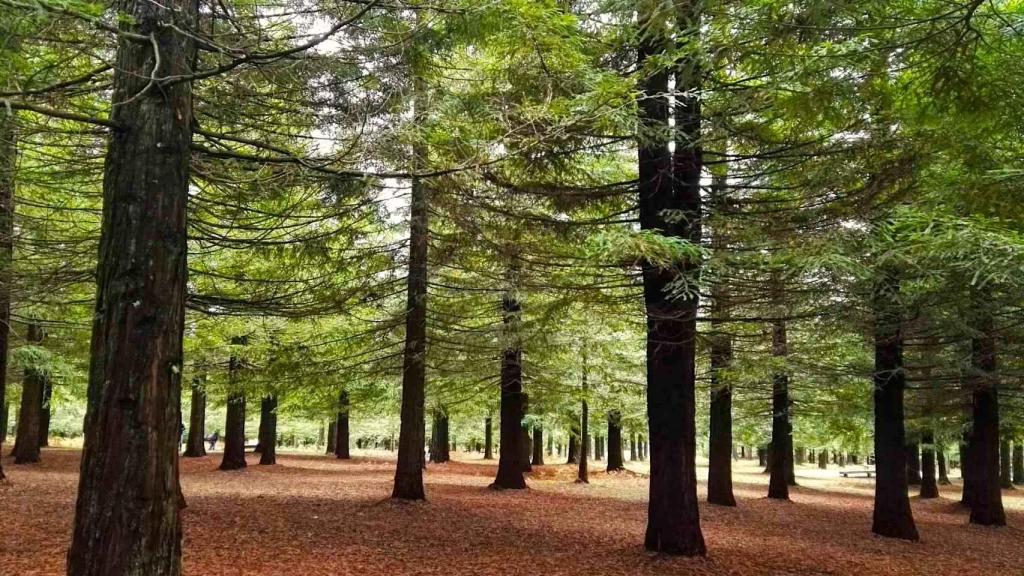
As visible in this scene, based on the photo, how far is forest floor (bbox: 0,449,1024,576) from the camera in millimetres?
7355

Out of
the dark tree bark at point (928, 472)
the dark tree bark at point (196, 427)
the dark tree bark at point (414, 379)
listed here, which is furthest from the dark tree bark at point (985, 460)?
the dark tree bark at point (196, 427)

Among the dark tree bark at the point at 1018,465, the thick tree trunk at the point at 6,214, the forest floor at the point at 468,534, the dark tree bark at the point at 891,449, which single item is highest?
the thick tree trunk at the point at 6,214

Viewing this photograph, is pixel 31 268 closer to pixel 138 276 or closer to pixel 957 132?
pixel 138 276

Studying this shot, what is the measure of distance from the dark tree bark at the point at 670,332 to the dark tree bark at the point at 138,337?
5.36 meters

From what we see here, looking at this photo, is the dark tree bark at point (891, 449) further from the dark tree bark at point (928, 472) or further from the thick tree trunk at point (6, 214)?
the thick tree trunk at point (6, 214)

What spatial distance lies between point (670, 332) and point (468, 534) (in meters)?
4.28

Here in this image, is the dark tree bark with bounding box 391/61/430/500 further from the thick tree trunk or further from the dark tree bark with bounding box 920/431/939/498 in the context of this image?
the dark tree bark with bounding box 920/431/939/498

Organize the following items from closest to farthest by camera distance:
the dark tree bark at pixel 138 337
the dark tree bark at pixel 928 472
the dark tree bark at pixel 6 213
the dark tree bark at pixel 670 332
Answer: the dark tree bark at pixel 138 337
the dark tree bark at pixel 6 213
the dark tree bark at pixel 670 332
the dark tree bark at pixel 928 472

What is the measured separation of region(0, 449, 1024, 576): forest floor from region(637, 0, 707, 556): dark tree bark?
534 millimetres

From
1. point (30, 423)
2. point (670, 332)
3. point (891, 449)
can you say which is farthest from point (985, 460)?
point (30, 423)

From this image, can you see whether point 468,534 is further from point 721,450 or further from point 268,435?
point 268,435

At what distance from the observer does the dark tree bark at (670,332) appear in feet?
26.7

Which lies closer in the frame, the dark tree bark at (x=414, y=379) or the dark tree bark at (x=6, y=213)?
the dark tree bark at (x=6, y=213)

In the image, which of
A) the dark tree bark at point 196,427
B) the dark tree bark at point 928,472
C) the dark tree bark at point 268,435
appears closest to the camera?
the dark tree bark at point 268,435
